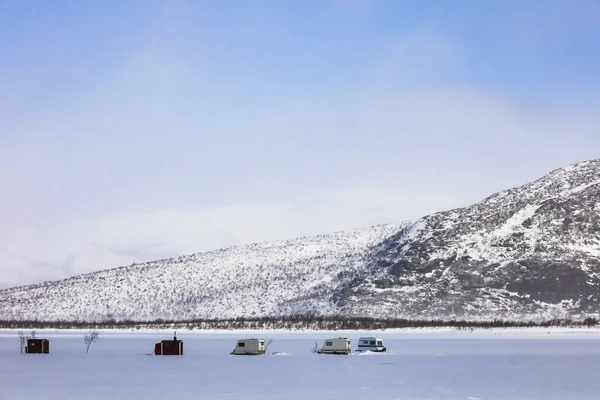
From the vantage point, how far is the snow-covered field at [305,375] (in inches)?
1312

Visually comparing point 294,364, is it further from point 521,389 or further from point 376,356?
point 521,389

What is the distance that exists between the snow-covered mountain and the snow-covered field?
9051 centimetres

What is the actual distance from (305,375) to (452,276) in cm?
12353

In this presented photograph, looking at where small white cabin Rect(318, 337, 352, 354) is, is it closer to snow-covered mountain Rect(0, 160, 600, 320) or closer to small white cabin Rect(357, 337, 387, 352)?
small white cabin Rect(357, 337, 387, 352)

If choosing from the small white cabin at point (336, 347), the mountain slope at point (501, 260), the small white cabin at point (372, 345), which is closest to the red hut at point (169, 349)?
the small white cabin at point (336, 347)

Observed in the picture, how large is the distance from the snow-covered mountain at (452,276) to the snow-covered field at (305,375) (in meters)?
90.5

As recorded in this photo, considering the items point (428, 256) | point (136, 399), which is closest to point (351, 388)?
point (136, 399)

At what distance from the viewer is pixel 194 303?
186750 mm

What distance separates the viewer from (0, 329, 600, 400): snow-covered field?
33.3 m

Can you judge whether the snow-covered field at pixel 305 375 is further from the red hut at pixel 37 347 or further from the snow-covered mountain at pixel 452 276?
the snow-covered mountain at pixel 452 276

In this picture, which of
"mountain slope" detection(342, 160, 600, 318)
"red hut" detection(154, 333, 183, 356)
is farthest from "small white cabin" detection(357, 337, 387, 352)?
"mountain slope" detection(342, 160, 600, 318)

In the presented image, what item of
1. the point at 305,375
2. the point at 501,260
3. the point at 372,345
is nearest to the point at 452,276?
the point at 501,260

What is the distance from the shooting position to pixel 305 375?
137 feet

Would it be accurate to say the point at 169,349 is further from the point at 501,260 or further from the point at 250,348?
the point at 501,260
